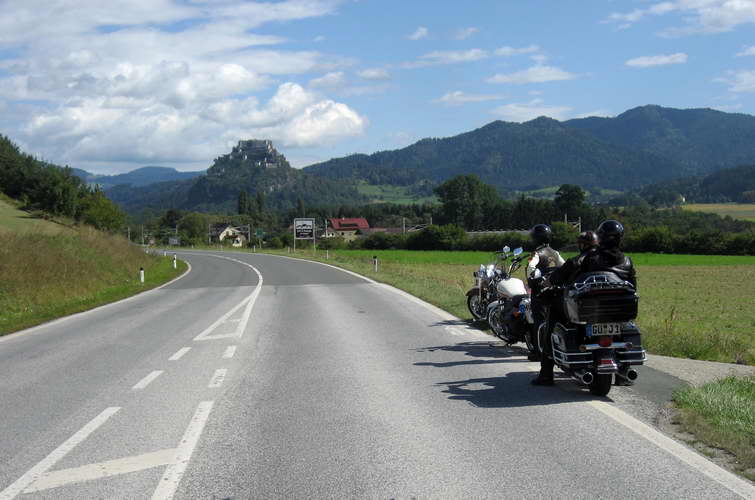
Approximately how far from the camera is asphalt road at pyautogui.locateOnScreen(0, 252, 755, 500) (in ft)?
14.2

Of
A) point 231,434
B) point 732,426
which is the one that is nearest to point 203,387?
point 231,434

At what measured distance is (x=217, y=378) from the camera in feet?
26.0

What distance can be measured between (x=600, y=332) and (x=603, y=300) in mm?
332

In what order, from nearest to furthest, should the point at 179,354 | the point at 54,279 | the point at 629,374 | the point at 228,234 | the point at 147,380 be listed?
Answer: the point at 629,374
the point at 147,380
the point at 179,354
the point at 54,279
the point at 228,234

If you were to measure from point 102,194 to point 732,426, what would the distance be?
80.1m

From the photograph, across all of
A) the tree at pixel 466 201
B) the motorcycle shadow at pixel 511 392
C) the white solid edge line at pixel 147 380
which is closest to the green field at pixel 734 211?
the tree at pixel 466 201

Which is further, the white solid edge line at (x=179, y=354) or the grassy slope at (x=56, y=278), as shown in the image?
the grassy slope at (x=56, y=278)

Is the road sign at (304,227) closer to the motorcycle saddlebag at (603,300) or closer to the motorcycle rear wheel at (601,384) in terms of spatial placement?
the motorcycle rear wheel at (601,384)

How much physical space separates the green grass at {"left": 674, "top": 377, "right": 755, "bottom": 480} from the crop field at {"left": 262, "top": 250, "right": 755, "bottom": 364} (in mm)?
3079

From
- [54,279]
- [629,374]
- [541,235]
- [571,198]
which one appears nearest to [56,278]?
[54,279]

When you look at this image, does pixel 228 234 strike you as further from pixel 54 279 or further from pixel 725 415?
pixel 725 415

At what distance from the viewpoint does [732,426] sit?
5.50m

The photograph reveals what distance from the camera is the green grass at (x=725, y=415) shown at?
4.95 m

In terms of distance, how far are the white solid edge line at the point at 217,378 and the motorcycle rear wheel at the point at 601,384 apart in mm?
4063
